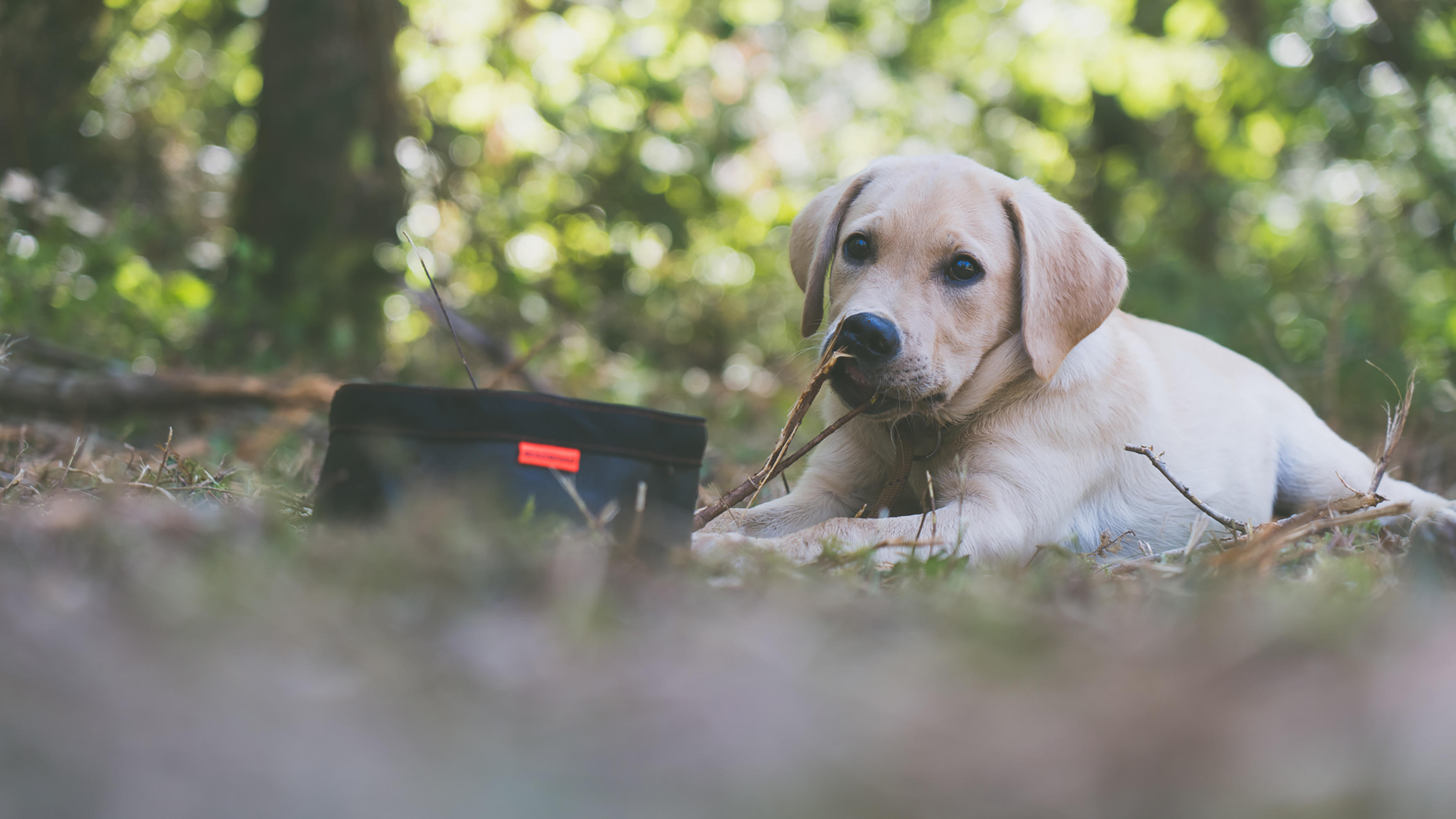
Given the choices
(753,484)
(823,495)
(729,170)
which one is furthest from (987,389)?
(729,170)

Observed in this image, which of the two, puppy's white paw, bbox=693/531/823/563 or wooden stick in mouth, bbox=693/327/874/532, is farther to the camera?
wooden stick in mouth, bbox=693/327/874/532

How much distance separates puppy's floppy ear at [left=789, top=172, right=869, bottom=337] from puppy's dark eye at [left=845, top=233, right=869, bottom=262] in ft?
0.62

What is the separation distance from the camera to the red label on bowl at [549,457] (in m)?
2.17

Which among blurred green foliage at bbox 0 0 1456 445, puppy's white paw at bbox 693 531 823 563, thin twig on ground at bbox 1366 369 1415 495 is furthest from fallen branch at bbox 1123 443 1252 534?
blurred green foliage at bbox 0 0 1456 445

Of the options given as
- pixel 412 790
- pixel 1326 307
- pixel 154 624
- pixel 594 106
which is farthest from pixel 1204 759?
pixel 594 106

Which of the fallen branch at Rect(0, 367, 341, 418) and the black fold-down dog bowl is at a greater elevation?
the black fold-down dog bowl

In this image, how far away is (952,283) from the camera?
10.3 feet

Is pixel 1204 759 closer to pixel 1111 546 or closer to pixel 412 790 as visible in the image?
pixel 412 790

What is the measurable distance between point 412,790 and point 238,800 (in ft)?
0.56

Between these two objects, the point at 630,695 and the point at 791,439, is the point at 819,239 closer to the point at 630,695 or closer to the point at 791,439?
the point at 791,439

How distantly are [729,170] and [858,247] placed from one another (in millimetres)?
6751

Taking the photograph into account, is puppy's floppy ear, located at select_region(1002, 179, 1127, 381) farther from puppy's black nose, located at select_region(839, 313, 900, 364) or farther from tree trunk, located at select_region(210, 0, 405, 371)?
tree trunk, located at select_region(210, 0, 405, 371)

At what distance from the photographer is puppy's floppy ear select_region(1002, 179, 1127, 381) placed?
3.12 metres

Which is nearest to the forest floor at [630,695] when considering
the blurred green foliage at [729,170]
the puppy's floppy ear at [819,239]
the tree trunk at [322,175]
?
the puppy's floppy ear at [819,239]
